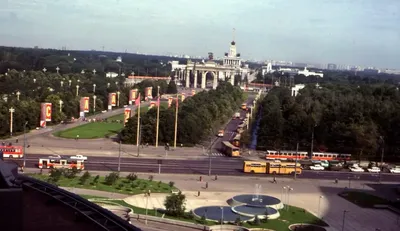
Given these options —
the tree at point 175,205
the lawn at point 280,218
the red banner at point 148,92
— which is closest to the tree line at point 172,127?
the lawn at point 280,218

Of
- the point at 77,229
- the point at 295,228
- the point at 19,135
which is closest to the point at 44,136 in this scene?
the point at 19,135

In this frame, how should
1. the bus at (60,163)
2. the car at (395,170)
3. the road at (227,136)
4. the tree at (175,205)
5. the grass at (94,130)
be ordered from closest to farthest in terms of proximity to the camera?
the tree at (175,205), the bus at (60,163), the car at (395,170), the road at (227,136), the grass at (94,130)

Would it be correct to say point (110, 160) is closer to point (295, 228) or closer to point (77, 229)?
point (295, 228)

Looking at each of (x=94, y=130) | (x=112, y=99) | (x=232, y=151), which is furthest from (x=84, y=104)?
(x=232, y=151)

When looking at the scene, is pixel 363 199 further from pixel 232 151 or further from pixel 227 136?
pixel 227 136

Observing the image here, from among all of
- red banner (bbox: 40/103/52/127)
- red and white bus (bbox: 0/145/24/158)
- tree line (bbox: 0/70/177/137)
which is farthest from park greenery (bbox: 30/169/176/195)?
red banner (bbox: 40/103/52/127)

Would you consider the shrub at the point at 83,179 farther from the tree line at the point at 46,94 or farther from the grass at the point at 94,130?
the tree line at the point at 46,94

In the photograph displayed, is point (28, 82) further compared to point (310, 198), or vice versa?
point (28, 82)
